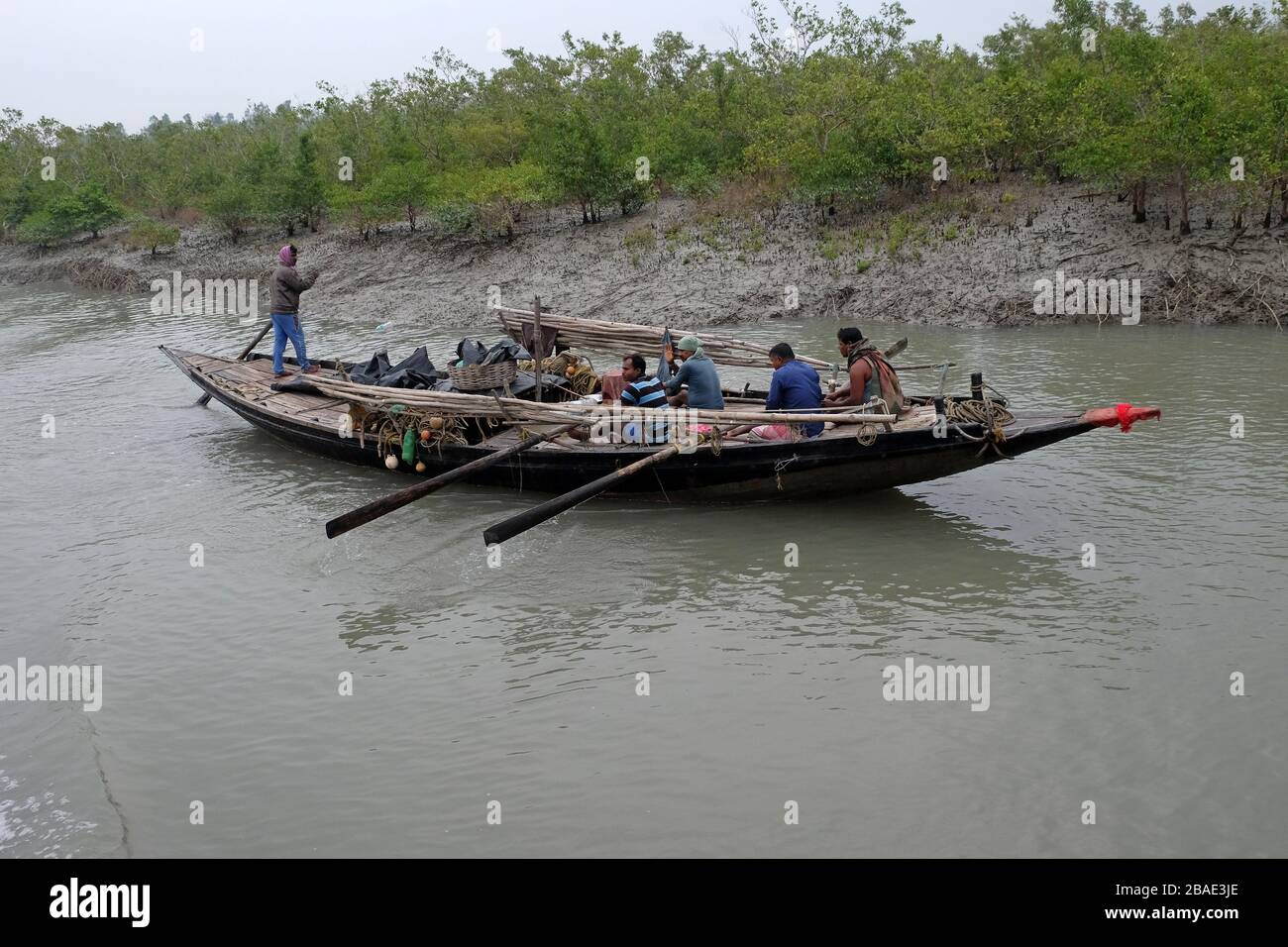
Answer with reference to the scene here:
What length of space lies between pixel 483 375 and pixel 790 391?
124 inches

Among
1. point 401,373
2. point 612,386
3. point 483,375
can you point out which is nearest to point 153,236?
point 401,373

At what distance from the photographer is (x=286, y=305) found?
11766 mm

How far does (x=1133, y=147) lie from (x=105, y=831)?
56.8ft

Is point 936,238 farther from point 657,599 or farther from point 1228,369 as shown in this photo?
point 657,599

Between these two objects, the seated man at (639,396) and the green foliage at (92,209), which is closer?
the seated man at (639,396)

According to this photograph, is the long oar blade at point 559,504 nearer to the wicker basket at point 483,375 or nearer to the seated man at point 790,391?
the seated man at point 790,391

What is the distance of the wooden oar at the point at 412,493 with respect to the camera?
7777mm

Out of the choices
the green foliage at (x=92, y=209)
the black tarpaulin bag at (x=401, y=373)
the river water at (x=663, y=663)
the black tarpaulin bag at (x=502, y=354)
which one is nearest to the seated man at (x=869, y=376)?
the river water at (x=663, y=663)

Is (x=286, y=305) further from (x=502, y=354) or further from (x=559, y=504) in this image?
(x=559, y=504)

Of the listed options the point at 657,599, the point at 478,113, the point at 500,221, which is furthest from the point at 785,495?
the point at 478,113

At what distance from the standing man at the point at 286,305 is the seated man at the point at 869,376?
21.2 feet

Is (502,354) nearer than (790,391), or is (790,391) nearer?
(790,391)

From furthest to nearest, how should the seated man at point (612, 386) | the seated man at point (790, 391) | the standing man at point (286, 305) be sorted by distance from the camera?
the standing man at point (286, 305), the seated man at point (612, 386), the seated man at point (790, 391)

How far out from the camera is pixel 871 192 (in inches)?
806
